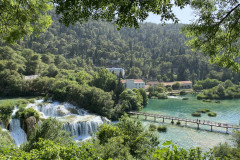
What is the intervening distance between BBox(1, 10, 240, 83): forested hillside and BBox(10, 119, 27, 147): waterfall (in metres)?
43.1

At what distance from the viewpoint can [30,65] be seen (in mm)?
40906

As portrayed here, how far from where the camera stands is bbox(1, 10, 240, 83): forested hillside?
79.0 meters

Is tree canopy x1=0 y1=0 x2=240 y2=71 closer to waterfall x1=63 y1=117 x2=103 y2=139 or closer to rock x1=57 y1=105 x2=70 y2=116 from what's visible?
waterfall x1=63 y1=117 x2=103 y2=139

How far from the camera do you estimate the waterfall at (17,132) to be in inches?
708

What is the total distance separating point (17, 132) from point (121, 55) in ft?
286

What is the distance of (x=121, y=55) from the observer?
102625mm

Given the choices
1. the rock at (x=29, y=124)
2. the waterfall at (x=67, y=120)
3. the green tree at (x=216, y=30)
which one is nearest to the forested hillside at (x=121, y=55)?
the waterfall at (x=67, y=120)

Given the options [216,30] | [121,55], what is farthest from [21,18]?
[121,55]

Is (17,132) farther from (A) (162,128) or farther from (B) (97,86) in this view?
(B) (97,86)

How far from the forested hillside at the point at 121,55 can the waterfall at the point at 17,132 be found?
43.1 metres

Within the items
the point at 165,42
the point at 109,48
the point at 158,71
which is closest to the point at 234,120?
the point at 158,71

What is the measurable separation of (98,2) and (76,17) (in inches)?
39.5

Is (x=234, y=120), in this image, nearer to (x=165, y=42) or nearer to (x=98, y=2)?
(x=98, y=2)

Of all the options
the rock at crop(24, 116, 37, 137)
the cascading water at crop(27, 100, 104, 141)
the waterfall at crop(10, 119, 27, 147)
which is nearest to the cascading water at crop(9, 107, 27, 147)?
the waterfall at crop(10, 119, 27, 147)
